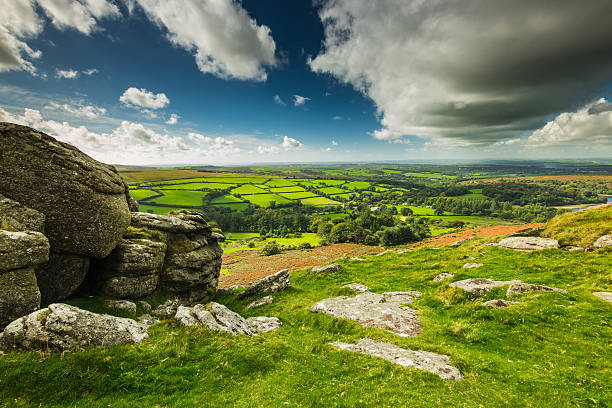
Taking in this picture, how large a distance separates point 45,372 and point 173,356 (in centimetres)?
426

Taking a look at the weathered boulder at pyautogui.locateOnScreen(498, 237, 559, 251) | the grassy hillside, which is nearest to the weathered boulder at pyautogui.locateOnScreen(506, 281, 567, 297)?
the weathered boulder at pyautogui.locateOnScreen(498, 237, 559, 251)

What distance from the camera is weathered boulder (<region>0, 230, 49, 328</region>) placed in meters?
10.6

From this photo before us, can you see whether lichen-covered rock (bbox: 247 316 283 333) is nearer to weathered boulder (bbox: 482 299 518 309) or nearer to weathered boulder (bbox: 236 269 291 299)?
weathered boulder (bbox: 236 269 291 299)

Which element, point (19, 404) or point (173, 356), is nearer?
point (19, 404)

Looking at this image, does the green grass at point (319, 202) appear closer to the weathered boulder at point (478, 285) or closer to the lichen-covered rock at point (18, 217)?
the weathered boulder at point (478, 285)

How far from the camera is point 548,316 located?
12906 mm

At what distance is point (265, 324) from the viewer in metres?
16.7

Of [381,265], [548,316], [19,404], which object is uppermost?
[19,404]

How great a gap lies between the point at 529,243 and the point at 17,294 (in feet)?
143

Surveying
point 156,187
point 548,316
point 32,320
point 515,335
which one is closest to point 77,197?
point 32,320

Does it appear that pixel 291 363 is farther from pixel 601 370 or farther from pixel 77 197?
pixel 77 197

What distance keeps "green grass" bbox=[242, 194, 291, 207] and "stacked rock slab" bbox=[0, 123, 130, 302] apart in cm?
15109

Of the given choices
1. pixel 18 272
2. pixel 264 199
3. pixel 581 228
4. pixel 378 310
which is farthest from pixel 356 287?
pixel 264 199

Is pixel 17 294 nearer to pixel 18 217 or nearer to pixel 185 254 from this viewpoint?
pixel 18 217
